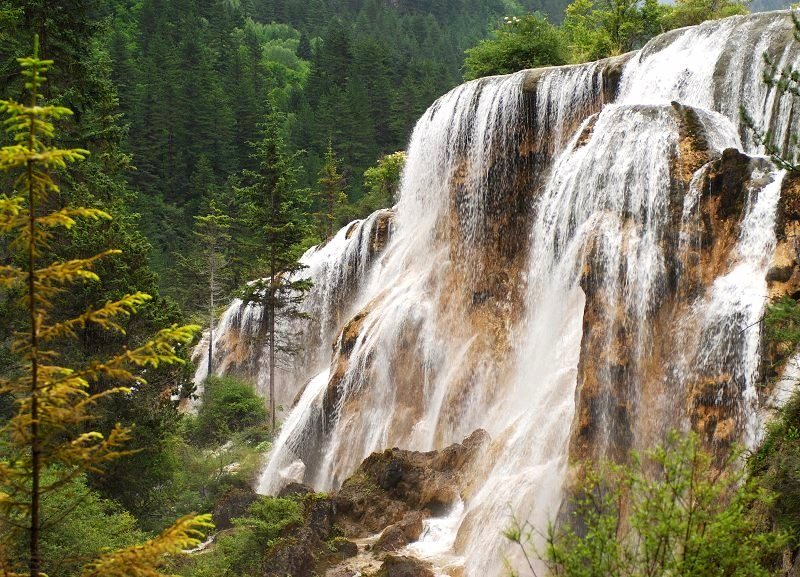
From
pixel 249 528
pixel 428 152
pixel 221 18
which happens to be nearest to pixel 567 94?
pixel 428 152

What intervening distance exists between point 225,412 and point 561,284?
14.7 m

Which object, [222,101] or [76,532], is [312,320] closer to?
[76,532]

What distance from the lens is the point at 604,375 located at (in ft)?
47.1

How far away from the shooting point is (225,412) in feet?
90.8

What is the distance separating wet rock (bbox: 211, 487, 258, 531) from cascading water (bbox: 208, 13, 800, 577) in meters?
2.99

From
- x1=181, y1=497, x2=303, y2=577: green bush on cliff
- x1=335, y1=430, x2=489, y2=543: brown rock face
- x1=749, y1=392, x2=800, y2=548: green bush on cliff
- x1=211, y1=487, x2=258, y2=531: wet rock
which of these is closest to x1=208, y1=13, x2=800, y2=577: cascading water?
x1=335, y1=430, x2=489, y2=543: brown rock face

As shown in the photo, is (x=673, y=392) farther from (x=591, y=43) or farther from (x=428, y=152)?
(x=591, y=43)

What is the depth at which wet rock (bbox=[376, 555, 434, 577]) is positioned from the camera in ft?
45.2

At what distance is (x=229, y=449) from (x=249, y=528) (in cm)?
935

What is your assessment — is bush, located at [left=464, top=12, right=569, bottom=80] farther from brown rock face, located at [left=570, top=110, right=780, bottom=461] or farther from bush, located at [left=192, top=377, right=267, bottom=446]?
brown rock face, located at [left=570, top=110, right=780, bottom=461]

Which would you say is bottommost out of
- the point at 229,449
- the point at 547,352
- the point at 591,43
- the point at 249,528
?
the point at 229,449

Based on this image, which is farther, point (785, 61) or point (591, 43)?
point (591, 43)

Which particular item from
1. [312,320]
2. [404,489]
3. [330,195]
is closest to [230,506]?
[404,489]

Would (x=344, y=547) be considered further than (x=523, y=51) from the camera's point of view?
No
